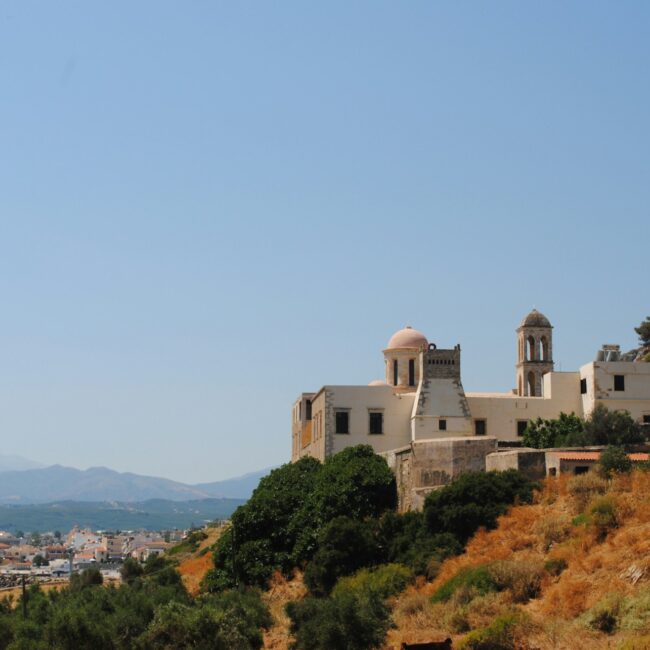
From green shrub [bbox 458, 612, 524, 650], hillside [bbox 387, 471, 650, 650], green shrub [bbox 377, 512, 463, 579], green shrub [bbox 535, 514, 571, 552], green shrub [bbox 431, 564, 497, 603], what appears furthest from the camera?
green shrub [bbox 377, 512, 463, 579]

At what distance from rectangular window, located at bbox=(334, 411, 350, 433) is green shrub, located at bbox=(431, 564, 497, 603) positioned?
16.4 metres

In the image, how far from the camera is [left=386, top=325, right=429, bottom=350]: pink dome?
5194 centimetres

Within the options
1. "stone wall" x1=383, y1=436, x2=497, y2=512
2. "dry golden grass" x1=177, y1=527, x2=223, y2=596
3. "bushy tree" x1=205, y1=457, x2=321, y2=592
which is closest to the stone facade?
"bushy tree" x1=205, y1=457, x2=321, y2=592

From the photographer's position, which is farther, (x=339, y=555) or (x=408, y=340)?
(x=408, y=340)

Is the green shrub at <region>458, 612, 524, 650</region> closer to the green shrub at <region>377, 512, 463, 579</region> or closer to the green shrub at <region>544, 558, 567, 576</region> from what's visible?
the green shrub at <region>544, 558, 567, 576</region>

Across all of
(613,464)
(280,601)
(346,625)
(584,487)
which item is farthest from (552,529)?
(280,601)

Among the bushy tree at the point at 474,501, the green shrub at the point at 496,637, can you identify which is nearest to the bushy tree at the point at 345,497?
the bushy tree at the point at 474,501

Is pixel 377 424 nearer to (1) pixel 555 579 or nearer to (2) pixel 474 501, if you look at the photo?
(2) pixel 474 501

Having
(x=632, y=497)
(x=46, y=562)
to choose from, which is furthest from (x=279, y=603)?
(x=46, y=562)

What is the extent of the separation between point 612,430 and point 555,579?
13.5 meters

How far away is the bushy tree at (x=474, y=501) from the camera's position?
36562 mm

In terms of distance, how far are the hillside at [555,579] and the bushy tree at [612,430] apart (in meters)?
6.46

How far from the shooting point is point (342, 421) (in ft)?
161

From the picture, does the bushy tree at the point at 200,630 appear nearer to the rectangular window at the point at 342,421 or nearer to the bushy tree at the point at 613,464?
the bushy tree at the point at 613,464
